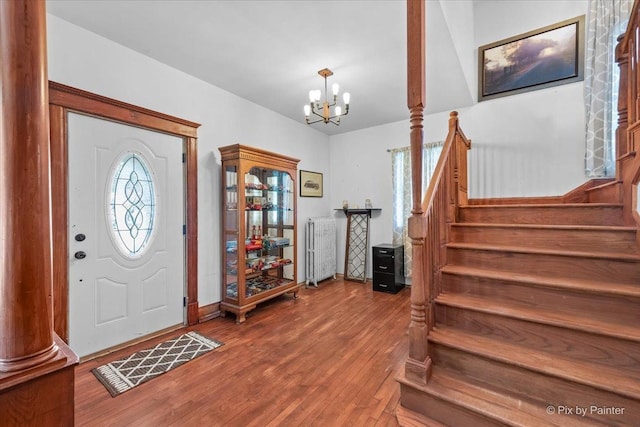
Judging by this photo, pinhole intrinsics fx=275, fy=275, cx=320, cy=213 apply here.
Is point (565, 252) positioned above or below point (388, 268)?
above

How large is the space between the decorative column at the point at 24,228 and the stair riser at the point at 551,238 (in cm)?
269

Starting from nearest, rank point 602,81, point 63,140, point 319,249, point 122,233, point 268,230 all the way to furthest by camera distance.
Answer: point 63,140, point 122,233, point 602,81, point 268,230, point 319,249

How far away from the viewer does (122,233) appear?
2.62m

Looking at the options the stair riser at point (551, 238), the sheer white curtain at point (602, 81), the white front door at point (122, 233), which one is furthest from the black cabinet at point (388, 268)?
the white front door at point (122, 233)

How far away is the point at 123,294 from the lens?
8.52 ft

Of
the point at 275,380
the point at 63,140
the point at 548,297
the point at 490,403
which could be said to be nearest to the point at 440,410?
the point at 490,403

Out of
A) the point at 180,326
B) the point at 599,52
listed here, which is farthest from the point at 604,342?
the point at 180,326

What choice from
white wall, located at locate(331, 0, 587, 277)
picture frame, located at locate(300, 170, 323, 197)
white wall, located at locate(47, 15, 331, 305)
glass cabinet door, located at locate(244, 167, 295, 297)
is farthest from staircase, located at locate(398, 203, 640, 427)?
picture frame, located at locate(300, 170, 323, 197)

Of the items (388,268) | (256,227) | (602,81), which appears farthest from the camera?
(388,268)

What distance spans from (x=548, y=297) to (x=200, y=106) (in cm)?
369

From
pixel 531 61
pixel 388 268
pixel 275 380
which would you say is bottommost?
pixel 275 380

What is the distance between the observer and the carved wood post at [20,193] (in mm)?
860

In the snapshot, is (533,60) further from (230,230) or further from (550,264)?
(230,230)

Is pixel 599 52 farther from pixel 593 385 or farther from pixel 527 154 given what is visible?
pixel 593 385
